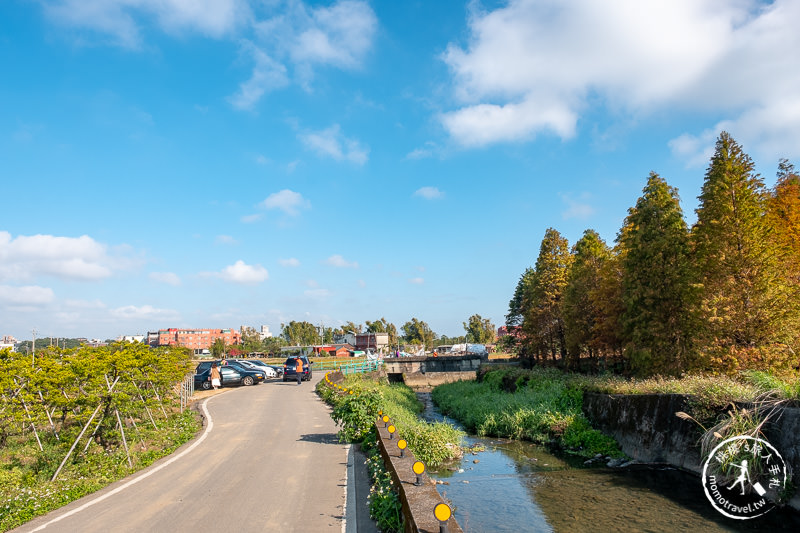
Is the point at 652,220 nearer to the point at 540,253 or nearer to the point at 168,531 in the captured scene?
the point at 540,253

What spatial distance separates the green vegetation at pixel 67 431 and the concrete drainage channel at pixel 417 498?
6.15m

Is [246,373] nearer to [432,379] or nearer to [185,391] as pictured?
[185,391]

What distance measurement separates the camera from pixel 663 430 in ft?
45.9

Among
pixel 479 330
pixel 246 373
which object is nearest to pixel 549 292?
pixel 246 373

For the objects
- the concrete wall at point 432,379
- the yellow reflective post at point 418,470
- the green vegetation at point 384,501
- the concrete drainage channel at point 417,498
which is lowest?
the concrete wall at point 432,379

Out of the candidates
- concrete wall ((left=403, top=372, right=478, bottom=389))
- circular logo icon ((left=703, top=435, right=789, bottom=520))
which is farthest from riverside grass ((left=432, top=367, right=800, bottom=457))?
concrete wall ((left=403, top=372, right=478, bottom=389))

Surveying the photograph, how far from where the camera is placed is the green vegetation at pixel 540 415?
55.2 ft

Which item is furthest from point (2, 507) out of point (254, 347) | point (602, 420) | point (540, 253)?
point (254, 347)

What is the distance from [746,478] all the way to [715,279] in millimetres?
10368

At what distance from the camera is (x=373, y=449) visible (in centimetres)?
1128

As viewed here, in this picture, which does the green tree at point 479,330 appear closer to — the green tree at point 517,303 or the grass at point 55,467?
the green tree at point 517,303

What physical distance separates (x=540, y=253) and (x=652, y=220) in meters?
15.8

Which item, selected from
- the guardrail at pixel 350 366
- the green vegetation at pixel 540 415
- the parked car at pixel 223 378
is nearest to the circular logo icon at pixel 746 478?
the green vegetation at pixel 540 415

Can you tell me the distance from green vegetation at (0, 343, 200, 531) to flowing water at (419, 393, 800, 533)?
24.9ft
